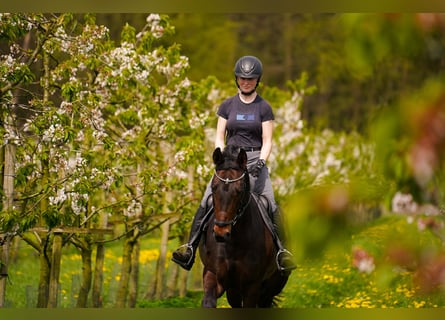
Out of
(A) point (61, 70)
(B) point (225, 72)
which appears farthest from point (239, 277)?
(B) point (225, 72)

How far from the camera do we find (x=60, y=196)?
9.41m

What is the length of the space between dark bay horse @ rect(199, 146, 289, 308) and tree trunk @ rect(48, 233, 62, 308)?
351 cm

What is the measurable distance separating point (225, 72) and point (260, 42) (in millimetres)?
6547

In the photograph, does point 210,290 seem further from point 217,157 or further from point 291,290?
point 291,290

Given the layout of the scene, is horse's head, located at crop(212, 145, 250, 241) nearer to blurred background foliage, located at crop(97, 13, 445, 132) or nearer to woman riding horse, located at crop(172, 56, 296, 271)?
woman riding horse, located at crop(172, 56, 296, 271)

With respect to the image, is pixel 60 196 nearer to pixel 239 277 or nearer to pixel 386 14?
pixel 239 277

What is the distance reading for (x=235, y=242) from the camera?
750cm

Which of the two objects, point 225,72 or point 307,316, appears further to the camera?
point 225,72

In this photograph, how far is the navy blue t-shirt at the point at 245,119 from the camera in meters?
8.01

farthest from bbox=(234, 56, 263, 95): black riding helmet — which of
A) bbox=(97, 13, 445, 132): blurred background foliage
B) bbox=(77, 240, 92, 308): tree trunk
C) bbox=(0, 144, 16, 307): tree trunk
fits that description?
bbox=(97, 13, 445, 132): blurred background foliage

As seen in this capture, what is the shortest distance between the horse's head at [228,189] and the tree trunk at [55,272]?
13.7 feet

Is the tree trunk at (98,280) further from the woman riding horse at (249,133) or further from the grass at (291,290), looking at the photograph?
the woman riding horse at (249,133)

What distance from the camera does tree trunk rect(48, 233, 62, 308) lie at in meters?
10.8

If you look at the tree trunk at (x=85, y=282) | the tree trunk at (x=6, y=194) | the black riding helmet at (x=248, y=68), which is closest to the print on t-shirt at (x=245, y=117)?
the black riding helmet at (x=248, y=68)
